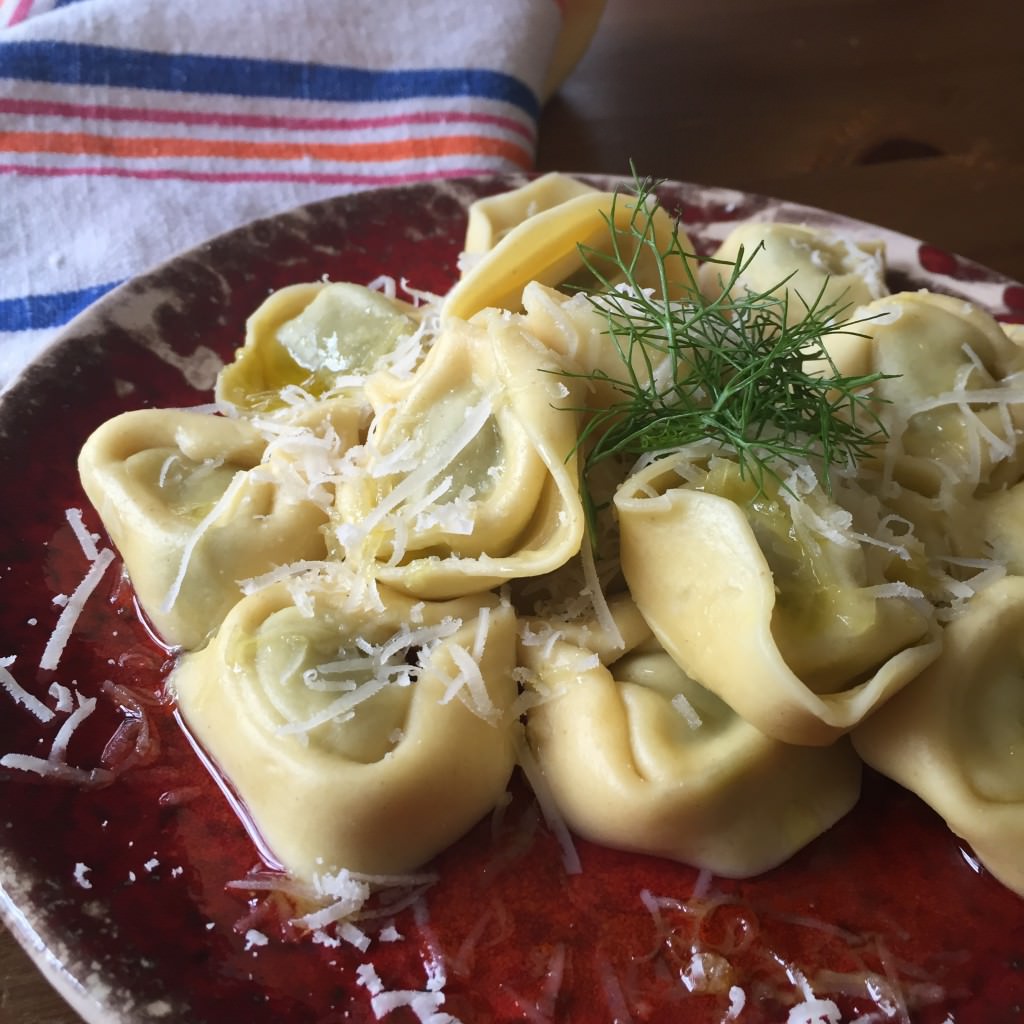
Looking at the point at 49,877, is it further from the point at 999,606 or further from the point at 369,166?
the point at 369,166

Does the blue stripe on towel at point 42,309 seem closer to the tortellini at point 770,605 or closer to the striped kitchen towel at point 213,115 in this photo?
the striped kitchen towel at point 213,115

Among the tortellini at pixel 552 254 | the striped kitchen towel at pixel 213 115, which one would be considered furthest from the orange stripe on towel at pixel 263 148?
the tortellini at pixel 552 254

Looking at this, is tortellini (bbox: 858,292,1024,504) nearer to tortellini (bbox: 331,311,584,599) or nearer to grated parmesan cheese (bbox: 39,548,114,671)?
tortellini (bbox: 331,311,584,599)

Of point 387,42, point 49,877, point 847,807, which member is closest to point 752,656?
point 847,807

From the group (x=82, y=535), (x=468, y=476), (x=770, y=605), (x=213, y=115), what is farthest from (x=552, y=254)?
(x=213, y=115)

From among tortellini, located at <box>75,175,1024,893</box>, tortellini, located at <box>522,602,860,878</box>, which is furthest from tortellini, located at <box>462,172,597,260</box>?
tortellini, located at <box>522,602,860,878</box>
